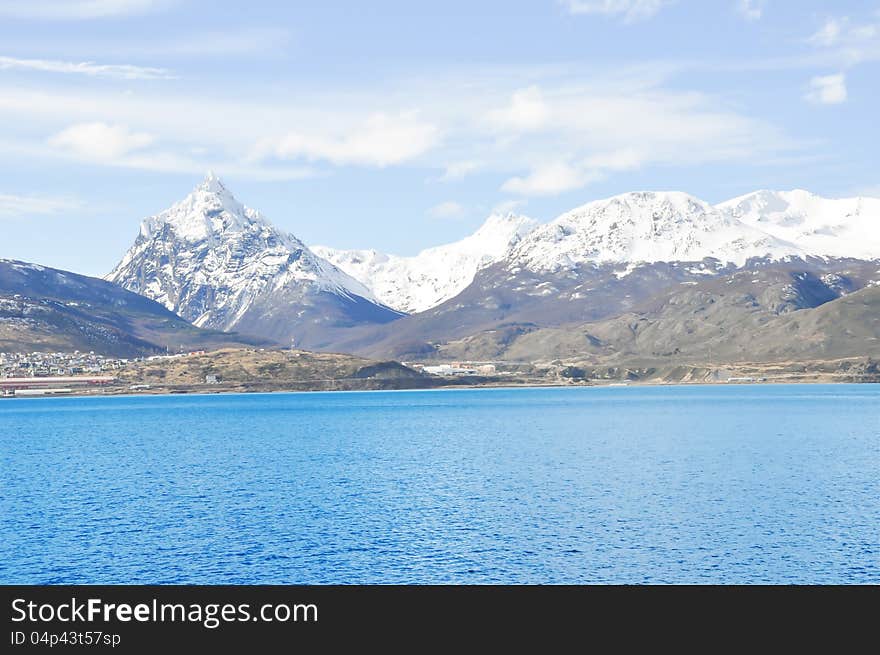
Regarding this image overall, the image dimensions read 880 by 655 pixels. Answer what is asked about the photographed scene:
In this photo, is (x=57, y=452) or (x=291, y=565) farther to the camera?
(x=57, y=452)

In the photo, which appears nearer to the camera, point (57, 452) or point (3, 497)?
point (3, 497)

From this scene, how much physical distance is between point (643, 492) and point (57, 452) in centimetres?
12029

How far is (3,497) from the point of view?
4825 inches
